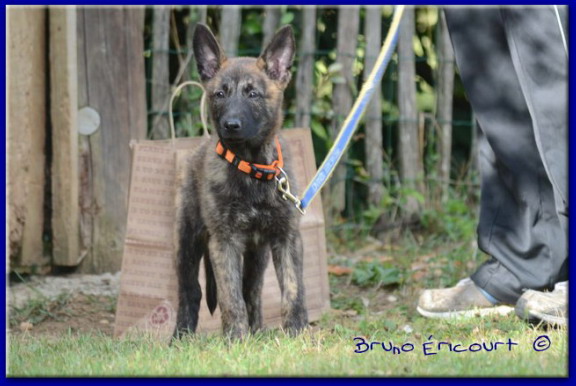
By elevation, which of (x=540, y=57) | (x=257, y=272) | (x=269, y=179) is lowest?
(x=257, y=272)

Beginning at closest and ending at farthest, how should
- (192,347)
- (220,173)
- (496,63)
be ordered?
1. (192,347)
2. (220,173)
3. (496,63)

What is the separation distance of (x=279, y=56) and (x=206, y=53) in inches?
13.5

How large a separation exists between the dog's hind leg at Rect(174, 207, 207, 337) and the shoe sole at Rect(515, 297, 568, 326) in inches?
63.1

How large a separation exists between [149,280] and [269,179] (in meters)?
1.20

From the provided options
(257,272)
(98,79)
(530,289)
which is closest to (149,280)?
(257,272)

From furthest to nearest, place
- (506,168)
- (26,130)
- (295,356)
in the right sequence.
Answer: (26,130) → (506,168) → (295,356)

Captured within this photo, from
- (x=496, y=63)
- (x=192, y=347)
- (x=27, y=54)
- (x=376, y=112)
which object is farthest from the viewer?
(x=376, y=112)

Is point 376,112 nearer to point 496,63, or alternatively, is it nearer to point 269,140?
point 496,63

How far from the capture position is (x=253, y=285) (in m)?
4.49

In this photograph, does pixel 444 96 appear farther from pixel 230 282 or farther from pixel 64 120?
pixel 230 282

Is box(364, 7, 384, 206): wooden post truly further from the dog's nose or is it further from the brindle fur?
the dog's nose

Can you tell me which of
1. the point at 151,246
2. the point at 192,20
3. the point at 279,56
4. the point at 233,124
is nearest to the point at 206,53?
the point at 279,56

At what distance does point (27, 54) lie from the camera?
19.3 feet

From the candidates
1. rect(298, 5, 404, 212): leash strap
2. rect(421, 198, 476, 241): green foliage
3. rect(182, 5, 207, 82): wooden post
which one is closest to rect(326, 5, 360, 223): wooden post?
rect(421, 198, 476, 241): green foliage
